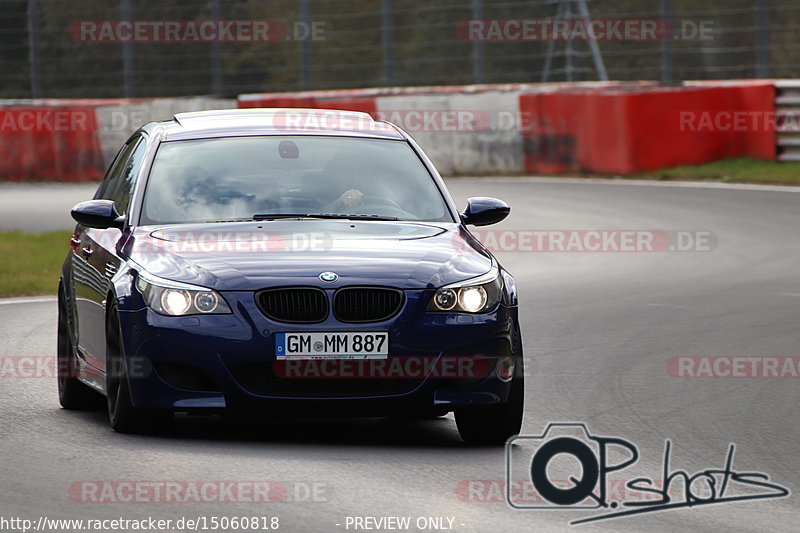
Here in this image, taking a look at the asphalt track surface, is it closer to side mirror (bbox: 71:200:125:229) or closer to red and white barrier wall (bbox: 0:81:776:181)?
side mirror (bbox: 71:200:125:229)

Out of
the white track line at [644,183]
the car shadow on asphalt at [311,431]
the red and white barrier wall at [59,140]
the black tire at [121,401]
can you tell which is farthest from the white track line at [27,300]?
the red and white barrier wall at [59,140]

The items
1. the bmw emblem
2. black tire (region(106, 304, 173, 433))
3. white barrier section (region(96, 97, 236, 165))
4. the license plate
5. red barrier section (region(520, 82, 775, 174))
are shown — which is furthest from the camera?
white barrier section (region(96, 97, 236, 165))

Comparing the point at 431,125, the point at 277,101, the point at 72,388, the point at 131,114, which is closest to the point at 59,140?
the point at 131,114

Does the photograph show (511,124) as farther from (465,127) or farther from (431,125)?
(431,125)

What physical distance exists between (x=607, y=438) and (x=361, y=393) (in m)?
1.28

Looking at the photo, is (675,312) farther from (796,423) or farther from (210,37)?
(210,37)

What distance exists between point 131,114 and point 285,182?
18345 millimetres

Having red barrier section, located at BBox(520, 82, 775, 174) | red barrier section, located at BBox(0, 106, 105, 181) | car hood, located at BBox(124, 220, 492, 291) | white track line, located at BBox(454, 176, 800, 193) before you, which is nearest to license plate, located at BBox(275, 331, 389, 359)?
car hood, located at BBox(124, 220, 492, 291)

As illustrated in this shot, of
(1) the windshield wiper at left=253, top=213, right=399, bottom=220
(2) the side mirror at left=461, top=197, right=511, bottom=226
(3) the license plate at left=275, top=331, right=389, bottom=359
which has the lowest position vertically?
(3) the license plate at left=275, top=331, right=389, bottom=359

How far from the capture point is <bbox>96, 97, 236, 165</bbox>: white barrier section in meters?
26.4

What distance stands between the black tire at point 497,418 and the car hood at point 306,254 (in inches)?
22.3

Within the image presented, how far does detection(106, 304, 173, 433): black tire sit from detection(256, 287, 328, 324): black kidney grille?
710 millimetres

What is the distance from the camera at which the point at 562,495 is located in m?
6.89

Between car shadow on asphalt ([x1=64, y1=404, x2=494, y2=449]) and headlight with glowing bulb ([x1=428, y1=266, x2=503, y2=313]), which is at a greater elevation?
headlight with glowing bulb ([x1=428, y1=266, x2=503, y2=313])
